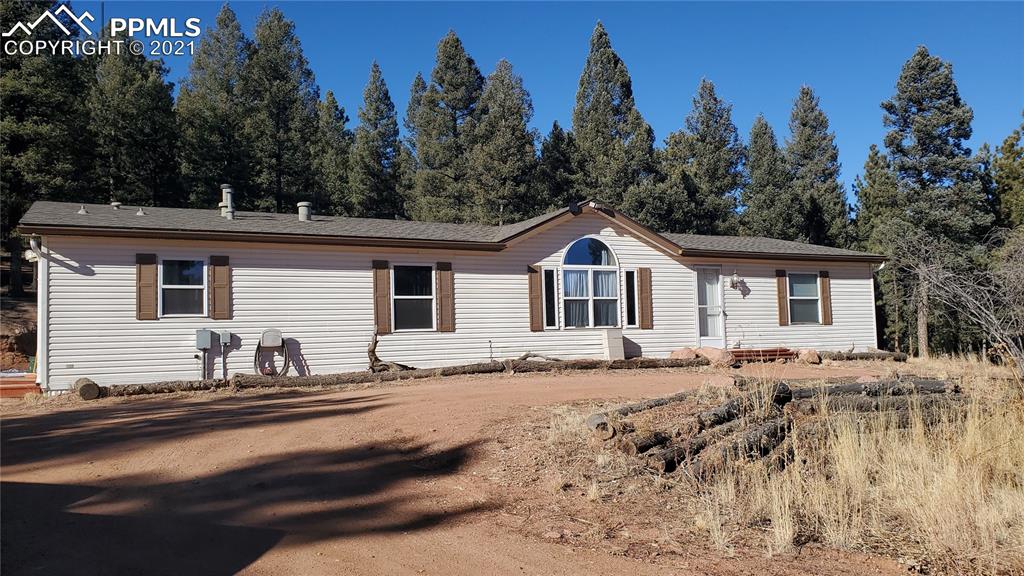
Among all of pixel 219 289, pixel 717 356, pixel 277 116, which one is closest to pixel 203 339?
pixel 219 289

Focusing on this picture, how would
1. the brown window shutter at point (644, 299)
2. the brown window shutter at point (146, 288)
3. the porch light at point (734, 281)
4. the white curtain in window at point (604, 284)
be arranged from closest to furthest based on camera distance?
the brown window shutter at point (146, 288) < the white curtain in window at point (604, 284) < the brown window shutter at point (644, 299) < the porch light at point (734, 281)

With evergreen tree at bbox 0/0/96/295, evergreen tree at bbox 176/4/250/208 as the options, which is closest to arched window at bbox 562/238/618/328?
evergreen tree at bbox 0/0/96/295

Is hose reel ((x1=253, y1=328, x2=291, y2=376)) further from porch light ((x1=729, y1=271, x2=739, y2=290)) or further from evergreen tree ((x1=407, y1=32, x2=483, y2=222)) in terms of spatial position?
evergreen tree ((x1=407, y1=32, x2=483, y2=222))

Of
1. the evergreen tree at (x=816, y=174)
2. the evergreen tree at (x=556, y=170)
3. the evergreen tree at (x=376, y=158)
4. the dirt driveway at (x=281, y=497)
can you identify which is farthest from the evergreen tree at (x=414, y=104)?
the dirt driveway at (x=281, y=497)

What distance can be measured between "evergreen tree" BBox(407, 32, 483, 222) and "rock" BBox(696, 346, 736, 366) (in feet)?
55.7

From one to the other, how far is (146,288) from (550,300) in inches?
335

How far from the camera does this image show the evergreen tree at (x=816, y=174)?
31906 mm

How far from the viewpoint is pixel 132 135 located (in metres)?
25.8

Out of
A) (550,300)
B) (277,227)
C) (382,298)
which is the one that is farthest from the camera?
(550,300)

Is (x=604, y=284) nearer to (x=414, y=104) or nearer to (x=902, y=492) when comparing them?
(x=902, y=492)

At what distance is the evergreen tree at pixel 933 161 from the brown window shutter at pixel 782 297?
27.9 feet

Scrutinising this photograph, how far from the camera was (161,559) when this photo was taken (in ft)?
14.9

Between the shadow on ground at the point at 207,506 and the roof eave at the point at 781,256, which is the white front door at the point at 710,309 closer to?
the roof eave at the point at 781,256

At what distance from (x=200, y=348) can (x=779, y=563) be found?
37.6 ft
